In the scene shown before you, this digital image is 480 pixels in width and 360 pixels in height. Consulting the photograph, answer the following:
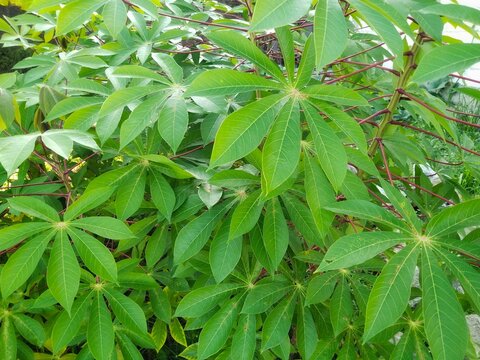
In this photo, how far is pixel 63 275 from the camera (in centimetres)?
78

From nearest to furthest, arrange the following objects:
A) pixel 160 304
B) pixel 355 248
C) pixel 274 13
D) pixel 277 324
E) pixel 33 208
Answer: pixel 274 13 → pixel 355 248 → pixel 33 208 → pixel 277 324 → pixel 160 304

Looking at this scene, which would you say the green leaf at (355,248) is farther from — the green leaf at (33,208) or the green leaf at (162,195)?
the green leaf at (33,208)

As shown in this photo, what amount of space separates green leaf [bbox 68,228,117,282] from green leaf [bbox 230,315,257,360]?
276mm

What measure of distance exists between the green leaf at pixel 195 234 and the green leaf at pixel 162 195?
0.05 meters

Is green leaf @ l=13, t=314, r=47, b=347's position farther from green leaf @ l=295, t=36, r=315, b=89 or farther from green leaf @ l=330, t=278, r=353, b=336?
green leaf @ l=295, t=36, r=315, b=89

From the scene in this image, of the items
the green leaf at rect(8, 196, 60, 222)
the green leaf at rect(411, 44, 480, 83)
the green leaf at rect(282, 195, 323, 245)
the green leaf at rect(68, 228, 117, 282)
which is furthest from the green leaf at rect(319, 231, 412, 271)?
the green leaf at rect(8, 196, 60, 222)

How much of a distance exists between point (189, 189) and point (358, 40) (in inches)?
25.6

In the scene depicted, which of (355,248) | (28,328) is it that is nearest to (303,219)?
(355,248)

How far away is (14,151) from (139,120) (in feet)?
0.70

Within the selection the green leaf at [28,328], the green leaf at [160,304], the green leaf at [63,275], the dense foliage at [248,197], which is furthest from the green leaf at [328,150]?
the green leaf at [28,328]

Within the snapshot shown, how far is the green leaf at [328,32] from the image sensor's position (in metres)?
0.59

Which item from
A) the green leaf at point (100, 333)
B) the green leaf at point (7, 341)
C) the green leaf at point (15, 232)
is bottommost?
the green leaf at point (7, 341)

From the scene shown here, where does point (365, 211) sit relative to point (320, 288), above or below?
above

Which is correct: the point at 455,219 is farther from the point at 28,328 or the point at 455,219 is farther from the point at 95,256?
the point at 28,328
